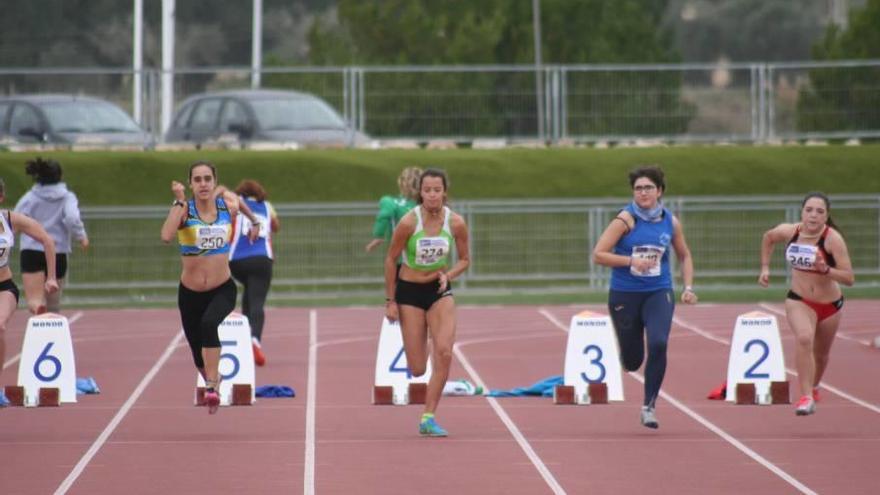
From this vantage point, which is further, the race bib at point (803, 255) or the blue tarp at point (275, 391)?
the blue tarp at point (275, 391)

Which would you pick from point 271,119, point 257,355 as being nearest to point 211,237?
point 257,355

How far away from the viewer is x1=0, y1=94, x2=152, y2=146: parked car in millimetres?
31672

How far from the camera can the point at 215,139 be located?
32.9 metres

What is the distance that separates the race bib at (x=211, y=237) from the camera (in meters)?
14.3

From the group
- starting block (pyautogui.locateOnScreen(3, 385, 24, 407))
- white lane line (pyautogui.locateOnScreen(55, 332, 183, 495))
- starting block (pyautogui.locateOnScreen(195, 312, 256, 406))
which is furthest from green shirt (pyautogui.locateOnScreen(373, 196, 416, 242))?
starting block (pyautogui.locateOnScreen(3, 385, 24, 407))

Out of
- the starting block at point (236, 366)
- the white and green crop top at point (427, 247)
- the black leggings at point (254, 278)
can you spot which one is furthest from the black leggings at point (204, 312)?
the black leggings at point (254, 278)

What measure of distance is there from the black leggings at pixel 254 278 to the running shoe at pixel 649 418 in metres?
5.77

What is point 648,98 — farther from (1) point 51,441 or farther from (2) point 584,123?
(1) point 51,441

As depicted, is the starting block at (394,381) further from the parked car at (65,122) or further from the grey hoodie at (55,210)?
the parked car at (65,122)

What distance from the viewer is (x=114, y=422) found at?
14.7 metres

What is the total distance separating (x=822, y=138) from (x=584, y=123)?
166 inches

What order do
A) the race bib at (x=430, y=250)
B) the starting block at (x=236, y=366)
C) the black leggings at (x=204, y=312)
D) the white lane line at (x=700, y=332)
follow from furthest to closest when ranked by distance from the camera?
1. the white lane line at (x=700, y=332)
2. the starting block at (x=236, y=366)
3. the black leggings at (x=204, y=312)
4. the race bib at (x=430, y=250)

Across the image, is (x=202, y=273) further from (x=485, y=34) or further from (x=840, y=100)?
(x=485, y=34)

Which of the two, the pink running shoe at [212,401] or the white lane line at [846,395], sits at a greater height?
the pink running shoe at [212,401]
